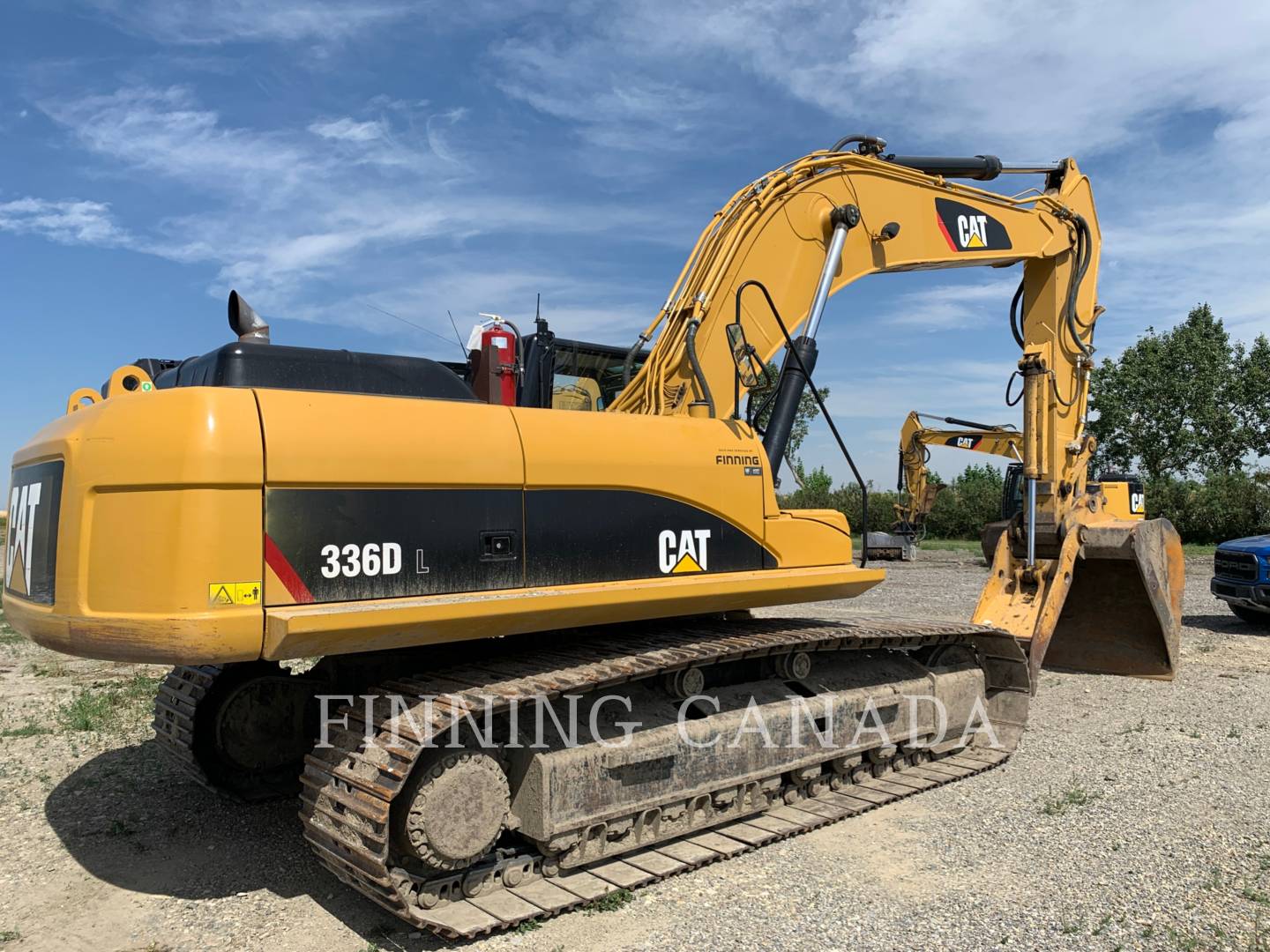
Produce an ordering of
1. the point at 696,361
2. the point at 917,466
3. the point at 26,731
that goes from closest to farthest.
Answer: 1. the point at 696,361
2. the point at 26,731
3. the point at 917,466

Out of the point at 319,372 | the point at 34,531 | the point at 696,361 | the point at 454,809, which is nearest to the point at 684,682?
the point at 454,809

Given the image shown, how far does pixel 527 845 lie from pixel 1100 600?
6.74m

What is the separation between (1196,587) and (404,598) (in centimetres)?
1693

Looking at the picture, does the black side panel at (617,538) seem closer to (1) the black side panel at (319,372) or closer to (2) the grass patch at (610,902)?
(1) the black side panel at (319,372)

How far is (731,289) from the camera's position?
237 inches

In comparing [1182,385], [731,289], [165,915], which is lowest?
[165,915]

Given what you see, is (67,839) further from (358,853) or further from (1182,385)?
(1182,385)

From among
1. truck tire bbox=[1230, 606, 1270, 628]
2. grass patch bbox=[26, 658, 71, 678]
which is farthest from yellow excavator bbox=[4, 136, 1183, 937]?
truck tire bbox=[1230, 606, 1270, 628]

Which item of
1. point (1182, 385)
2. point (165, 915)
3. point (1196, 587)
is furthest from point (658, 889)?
→ point (1182, 385)

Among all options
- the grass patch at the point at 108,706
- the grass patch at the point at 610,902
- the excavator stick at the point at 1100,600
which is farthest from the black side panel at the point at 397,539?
the excavator stick at the point at 1100,600

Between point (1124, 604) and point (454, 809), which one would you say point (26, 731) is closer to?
point (454, 809)

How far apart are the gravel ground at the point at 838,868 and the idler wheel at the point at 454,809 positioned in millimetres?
374

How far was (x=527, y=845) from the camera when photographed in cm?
459

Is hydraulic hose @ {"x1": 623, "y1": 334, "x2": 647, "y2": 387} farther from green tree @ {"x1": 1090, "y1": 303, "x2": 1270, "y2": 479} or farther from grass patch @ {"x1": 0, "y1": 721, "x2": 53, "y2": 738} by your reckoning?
green tree @ {"x1": 1090, "y1": 303, "x2": 1270, "y2": 479}
